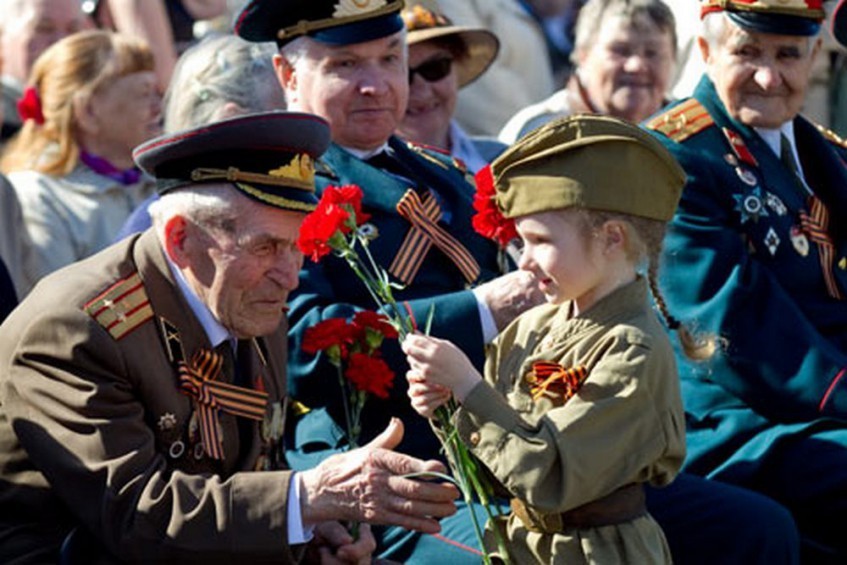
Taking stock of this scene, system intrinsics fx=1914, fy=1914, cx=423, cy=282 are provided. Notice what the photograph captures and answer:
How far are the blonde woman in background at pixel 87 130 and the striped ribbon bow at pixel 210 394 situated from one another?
275cm

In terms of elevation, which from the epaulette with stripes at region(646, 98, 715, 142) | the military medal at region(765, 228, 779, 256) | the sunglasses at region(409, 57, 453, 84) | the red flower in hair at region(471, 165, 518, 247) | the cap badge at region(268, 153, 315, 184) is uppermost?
the cap badge at region(268, 153, 315, 184)

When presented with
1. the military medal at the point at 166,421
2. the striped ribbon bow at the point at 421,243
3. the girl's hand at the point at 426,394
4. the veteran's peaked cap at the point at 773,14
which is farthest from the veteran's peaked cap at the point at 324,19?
the girl's hand at the point at 426,394

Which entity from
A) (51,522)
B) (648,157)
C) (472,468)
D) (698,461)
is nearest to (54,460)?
(51,522)

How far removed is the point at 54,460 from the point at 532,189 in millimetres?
1279

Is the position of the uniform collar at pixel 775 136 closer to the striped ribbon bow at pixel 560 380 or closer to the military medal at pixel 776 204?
the military medal at pixel 776 204

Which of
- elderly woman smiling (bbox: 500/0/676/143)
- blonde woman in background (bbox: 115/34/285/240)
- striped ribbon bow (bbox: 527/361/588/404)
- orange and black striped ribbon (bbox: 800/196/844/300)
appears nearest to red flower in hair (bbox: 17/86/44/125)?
blonde woman in background (bbox: 115/34/285/240)

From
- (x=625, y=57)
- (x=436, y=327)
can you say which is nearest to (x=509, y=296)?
(x=436, y=327)

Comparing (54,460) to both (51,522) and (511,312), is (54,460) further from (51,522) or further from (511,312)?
(511,312)

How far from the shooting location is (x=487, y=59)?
286 inches

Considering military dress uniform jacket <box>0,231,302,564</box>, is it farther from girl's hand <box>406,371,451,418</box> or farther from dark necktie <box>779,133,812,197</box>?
dark necktie <box>779,133,812,197</box>

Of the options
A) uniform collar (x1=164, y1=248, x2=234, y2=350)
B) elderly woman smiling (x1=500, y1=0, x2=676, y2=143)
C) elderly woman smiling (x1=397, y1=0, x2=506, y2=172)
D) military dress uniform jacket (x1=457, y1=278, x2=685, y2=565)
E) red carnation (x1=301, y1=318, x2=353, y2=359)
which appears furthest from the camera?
elderly woman smiling (x1=500, y1=0, x2=676, y2=143)

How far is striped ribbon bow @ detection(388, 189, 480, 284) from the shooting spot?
215 inches

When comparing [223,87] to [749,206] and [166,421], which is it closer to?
[749,206]

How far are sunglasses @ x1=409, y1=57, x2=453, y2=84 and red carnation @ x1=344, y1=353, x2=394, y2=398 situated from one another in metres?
2.20
